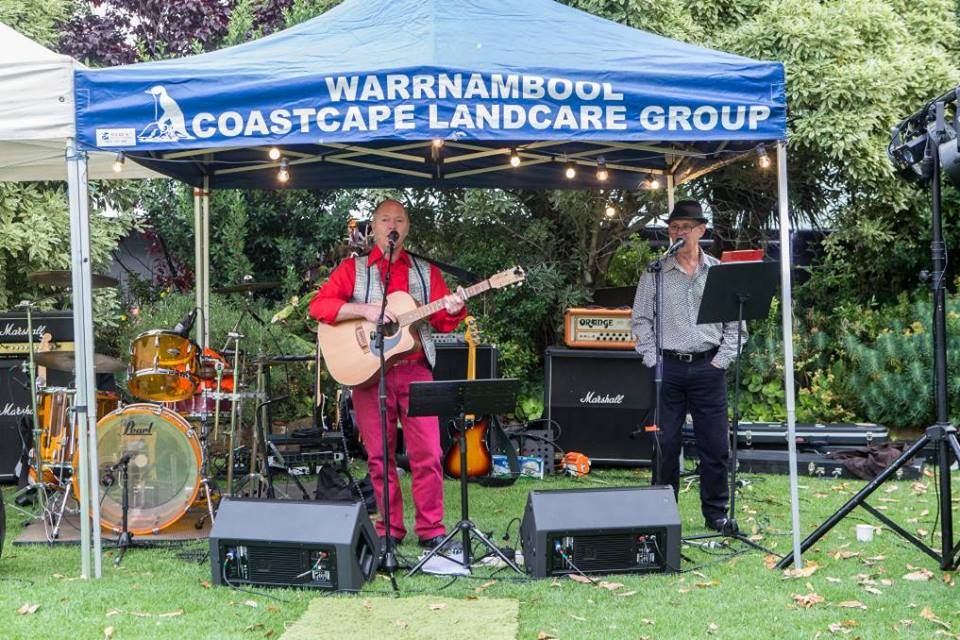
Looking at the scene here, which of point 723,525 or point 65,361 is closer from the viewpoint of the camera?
point 723,525

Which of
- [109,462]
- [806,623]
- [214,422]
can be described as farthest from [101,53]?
[806,623]

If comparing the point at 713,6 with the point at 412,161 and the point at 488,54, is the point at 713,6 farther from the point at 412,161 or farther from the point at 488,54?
the point at 488,54

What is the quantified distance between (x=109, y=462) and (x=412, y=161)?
2823 mm

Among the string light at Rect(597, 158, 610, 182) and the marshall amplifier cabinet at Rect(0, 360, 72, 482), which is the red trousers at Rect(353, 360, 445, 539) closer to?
the string light at Rect(597, 158, 610, 182)

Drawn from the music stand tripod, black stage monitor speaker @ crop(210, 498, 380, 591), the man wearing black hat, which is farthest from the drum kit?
the music stand tripod

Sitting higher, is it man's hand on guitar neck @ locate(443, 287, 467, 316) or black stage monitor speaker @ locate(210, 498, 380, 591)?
man's hand on guitar neck @ locate(443, 287, 467, 316)

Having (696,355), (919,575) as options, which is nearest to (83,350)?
(696,355)

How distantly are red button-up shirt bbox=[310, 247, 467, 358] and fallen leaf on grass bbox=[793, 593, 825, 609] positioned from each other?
2.33 metres

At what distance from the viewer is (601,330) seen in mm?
8461

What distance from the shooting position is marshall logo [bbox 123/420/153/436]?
644 centimetres

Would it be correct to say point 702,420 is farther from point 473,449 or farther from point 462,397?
point 473,449

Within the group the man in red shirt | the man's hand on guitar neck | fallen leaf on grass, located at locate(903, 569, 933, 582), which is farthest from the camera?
the man in red shirt

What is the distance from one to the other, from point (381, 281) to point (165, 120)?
154cm

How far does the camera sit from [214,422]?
7645 millimetres
